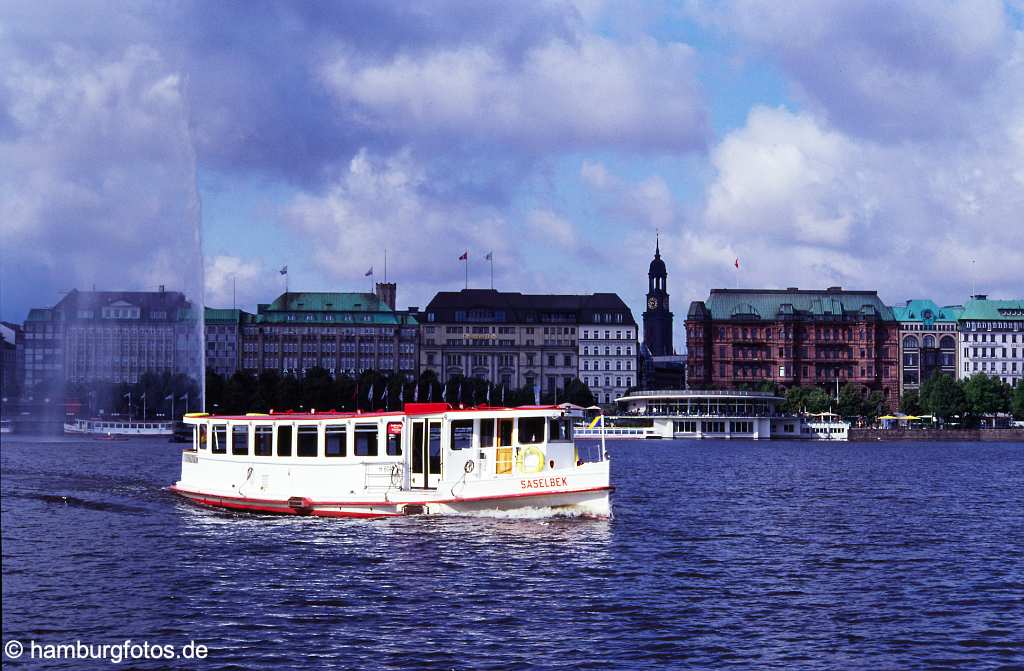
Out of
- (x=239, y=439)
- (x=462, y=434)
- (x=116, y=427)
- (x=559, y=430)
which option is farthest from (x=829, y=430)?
(x=462, y=434)

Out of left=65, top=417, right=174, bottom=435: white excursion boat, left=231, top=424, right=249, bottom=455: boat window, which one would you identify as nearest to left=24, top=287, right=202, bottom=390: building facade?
left=65, top=417, right=174, bottom=435: white excursion boat

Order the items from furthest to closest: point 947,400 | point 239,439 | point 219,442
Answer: point 947,400 < point 239,439 < point 219,442

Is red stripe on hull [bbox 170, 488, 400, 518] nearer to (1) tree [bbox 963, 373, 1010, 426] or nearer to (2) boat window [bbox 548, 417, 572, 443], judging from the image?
(2) boat window [bbox 548, 417, 572, 443]

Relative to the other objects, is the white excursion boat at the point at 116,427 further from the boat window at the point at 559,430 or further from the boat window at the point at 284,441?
the boat window at the point at 559,430

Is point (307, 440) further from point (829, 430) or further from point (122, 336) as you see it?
point (829, 430)

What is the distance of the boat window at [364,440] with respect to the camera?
51719 mm

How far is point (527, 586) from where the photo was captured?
36.5m

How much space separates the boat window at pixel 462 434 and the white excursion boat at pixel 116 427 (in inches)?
4498

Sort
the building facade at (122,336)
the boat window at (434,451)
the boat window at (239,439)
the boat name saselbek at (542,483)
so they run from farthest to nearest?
1. the building facade at (122,336)
2. the boat window at (239,439)
3. the boat window at (434,451)
4. the boat name saselbek at (542,483)

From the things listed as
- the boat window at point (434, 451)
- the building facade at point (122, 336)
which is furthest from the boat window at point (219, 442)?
the building facade at point (122, 336)

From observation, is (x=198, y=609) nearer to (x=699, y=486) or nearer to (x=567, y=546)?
(x=567, y=546)

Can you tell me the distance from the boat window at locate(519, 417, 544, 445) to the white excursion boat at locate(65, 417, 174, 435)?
115 metres

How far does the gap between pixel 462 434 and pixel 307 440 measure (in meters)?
6.74

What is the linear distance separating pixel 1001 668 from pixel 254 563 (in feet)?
71.6
